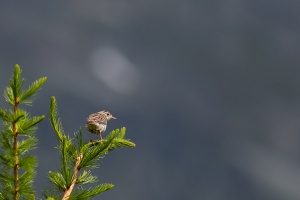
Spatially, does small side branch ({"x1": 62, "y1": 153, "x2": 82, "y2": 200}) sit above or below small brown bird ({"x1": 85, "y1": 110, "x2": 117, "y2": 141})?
below

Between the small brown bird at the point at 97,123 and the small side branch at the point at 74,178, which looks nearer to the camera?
the small side branch at the point at 74,178

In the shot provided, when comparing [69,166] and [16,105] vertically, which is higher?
[16,105]

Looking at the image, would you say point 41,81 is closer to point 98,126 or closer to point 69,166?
point 69,166

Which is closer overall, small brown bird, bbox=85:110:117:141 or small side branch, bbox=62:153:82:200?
small side branch, bbox=62:153:82:200

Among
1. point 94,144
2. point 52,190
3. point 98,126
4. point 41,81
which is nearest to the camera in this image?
point 41,81

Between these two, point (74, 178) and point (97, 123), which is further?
point (97, 123)

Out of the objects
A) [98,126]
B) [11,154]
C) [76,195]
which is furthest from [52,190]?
[98,126]

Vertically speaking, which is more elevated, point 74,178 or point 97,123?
point 97,123

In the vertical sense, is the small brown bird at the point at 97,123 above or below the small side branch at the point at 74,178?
above
